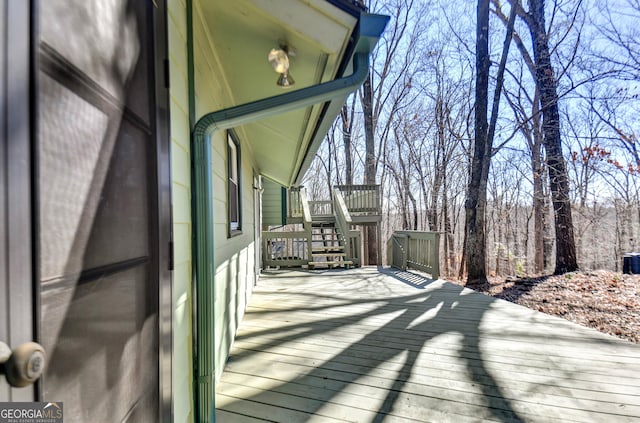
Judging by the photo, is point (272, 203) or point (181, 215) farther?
point (272, 203)

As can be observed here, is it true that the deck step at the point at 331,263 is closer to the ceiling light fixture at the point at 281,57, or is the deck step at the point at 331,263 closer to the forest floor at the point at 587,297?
the forest floor at the point at 587,297

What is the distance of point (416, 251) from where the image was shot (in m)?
6.56

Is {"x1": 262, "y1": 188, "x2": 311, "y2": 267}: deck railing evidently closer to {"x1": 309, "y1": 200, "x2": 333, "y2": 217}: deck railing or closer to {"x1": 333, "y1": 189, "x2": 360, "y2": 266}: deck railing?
{"x1": 333, "y1": 189, "x2": 360, "y2": 266}: deck railing

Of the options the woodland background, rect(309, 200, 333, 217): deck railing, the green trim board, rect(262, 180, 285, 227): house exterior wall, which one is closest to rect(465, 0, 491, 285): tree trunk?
the woodland background

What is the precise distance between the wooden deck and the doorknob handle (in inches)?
64.6

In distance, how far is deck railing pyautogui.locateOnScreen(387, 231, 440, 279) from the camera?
18.6 feet

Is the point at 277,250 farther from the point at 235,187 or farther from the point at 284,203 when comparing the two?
the point at 235,187

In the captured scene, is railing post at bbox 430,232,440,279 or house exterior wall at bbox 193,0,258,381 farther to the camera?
railing post at bbox 430,232,440,279

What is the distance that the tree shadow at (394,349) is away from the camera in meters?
1.98

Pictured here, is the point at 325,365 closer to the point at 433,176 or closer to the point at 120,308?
the point at 120,308

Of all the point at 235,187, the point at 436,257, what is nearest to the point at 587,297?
the point at 436,257

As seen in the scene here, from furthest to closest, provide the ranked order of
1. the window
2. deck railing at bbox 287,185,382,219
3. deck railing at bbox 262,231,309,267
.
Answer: deck railing at bbox 287,185,382,219 → deck railing at bbox 262,231,309,267 → the window

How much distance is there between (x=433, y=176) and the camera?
1394 cm

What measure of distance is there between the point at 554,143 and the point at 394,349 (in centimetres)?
724
